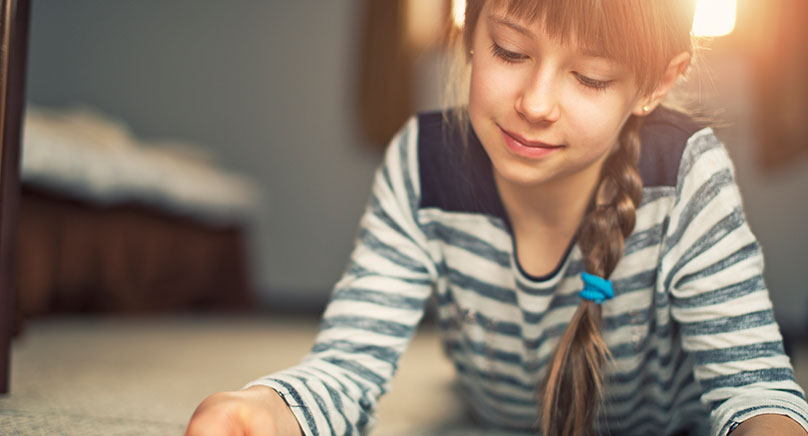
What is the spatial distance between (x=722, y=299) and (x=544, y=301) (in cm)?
17

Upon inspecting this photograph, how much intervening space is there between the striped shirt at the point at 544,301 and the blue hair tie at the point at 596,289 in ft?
0.26

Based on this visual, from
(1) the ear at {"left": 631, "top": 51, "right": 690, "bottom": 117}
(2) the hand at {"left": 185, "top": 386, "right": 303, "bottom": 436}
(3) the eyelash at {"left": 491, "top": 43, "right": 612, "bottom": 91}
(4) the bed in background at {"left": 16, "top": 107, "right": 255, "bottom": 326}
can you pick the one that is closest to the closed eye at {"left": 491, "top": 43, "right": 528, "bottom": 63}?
(3) the eyelash at {"left": 491, "top": 43, "right": 612, "bottom": 91}

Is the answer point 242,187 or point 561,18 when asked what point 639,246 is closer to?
point 561,18

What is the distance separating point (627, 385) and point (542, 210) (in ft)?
0.76

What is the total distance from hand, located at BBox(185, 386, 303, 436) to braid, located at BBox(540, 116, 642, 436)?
0.82 ft

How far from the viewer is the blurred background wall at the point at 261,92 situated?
3.27 m

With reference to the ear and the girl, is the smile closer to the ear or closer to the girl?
the girl

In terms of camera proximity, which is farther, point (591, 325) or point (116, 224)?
point (116, 224)

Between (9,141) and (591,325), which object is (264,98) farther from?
(591,325)

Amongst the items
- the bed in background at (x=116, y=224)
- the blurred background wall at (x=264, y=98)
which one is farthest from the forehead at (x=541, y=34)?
the blurred background wall at (x=264, y=98)

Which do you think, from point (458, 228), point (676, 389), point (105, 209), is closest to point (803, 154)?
point (676, 389)

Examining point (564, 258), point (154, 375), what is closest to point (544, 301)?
point (564, 258)

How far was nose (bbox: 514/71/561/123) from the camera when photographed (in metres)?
0.55

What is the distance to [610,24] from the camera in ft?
1.77
